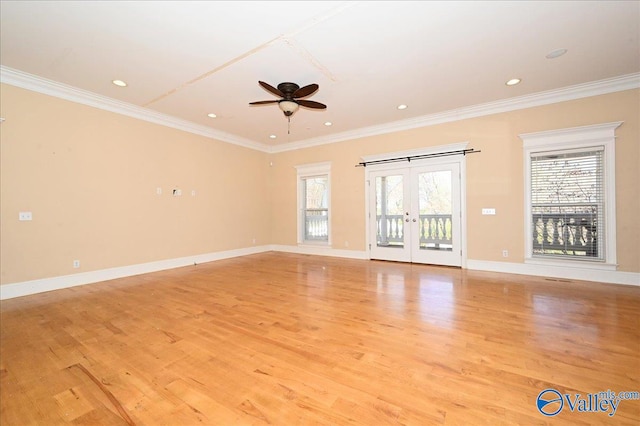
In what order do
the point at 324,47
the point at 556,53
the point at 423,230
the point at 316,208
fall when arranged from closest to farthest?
the point at 324,47 → the point at 556,53 → the point at 423,230 → the point at 316,208

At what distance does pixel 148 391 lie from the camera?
175cm

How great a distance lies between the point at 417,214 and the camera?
584 centimetres

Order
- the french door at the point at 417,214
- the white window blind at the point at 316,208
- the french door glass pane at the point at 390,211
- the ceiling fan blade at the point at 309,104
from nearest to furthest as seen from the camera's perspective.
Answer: the ceiling fan blade at the point at 309,104, the french door at the point at 417,214, the french door glass pane at the point at 390,211, the white window blind at the point at 316,208

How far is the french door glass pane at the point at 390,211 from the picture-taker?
20.0 feet

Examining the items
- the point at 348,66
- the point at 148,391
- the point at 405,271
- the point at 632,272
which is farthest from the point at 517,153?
the point at 148,391

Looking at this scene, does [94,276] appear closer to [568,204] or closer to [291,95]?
[291,95]

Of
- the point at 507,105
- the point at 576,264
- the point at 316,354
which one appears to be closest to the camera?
the point at 316,354

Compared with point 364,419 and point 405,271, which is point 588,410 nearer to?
point 364,419

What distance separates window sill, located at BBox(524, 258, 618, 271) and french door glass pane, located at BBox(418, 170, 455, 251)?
1.36 meters

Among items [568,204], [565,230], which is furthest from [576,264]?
[568,204]

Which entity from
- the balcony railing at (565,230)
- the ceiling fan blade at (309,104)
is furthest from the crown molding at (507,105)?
the ceiling fan blade at (309,104)

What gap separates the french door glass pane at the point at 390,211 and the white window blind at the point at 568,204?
2374mm

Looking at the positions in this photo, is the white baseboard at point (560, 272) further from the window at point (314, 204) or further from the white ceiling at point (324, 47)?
the window at point (314, 204)

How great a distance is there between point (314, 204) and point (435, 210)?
3.23 meters
